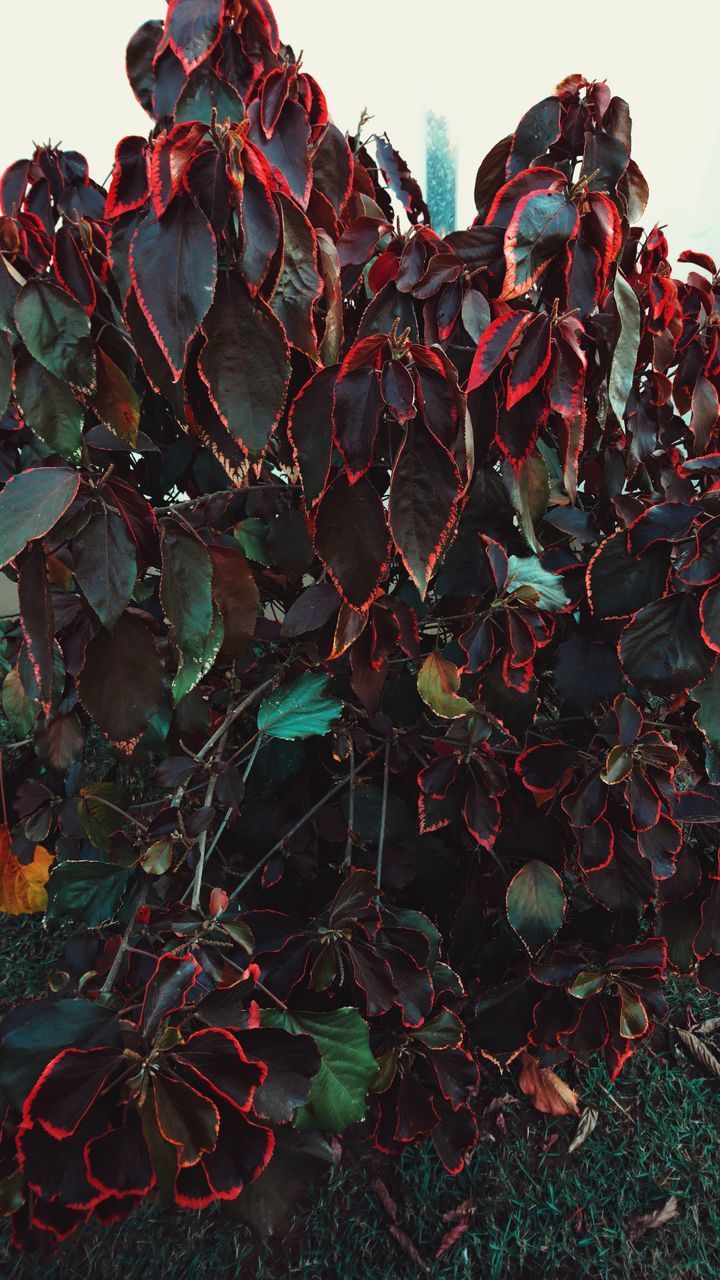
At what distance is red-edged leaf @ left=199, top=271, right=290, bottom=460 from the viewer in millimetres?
724

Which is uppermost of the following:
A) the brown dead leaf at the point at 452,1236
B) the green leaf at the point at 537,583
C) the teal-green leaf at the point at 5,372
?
the teal-green leaf at the point at 5,372

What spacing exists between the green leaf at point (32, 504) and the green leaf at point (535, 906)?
2.35 ft

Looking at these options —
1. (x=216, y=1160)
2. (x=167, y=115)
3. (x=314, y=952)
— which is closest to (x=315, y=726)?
(x=314, y=952)

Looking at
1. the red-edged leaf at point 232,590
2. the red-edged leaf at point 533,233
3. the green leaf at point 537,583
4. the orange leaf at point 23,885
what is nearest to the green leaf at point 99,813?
the orange leaf at point 23,885

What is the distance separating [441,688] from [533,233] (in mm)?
463

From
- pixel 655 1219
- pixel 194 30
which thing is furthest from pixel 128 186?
pixel 655 1219

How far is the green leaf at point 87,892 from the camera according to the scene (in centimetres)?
115

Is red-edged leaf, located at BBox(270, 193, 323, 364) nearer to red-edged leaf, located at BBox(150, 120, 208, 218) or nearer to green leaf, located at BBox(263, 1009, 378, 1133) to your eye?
red-edged leaf, located at BBox(150, 120, 208, 218)

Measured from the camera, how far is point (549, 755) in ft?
3.69

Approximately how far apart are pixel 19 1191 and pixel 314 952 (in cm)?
35

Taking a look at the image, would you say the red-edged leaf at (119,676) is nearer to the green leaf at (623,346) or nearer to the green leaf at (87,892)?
the green leaf at (87,892)

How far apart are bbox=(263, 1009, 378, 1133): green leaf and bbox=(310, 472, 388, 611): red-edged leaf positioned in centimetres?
39

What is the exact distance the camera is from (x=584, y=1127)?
1422 millimetres

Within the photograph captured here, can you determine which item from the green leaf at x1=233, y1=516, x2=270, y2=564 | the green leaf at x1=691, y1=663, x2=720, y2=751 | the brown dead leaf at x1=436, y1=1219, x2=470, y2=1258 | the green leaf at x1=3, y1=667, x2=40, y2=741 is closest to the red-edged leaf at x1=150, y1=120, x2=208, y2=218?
the green leaf at x1=233, y1=516, x2=270, y2=564
